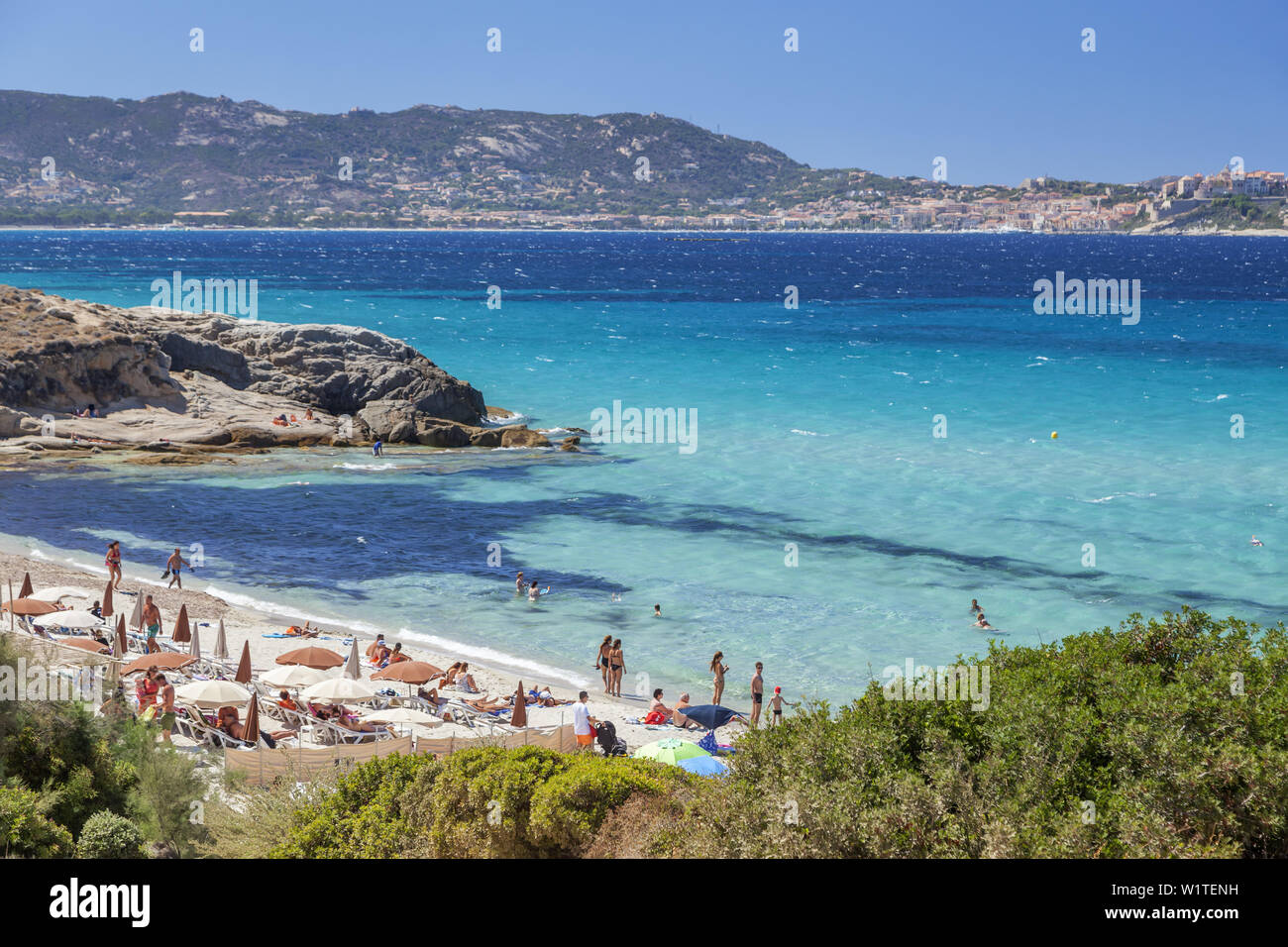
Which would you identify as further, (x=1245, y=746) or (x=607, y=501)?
(x=607, y=501)

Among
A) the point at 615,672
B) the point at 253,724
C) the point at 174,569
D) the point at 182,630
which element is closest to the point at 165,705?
the point at 253,724

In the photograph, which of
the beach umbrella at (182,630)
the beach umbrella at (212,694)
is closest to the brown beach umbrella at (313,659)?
the beach umbrella at (212,694)

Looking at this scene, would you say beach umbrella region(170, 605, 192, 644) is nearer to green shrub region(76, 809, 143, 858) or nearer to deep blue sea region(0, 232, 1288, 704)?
deep blue sea region(0, 232, 1288, 704)

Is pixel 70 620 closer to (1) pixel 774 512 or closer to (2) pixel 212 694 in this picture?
(2) pixel 212 694

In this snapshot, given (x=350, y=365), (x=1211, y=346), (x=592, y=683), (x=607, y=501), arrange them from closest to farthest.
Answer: (x=592, y=683) → (x=607, y=501) → (x=350, y=365) → (x=1211, y=346)

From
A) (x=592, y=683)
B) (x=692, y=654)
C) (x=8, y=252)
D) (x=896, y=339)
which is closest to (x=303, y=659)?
(x=592, y=683)

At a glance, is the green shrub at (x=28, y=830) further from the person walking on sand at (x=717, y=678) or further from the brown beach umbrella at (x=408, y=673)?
the person walking on sand at (x=717, y=678)
